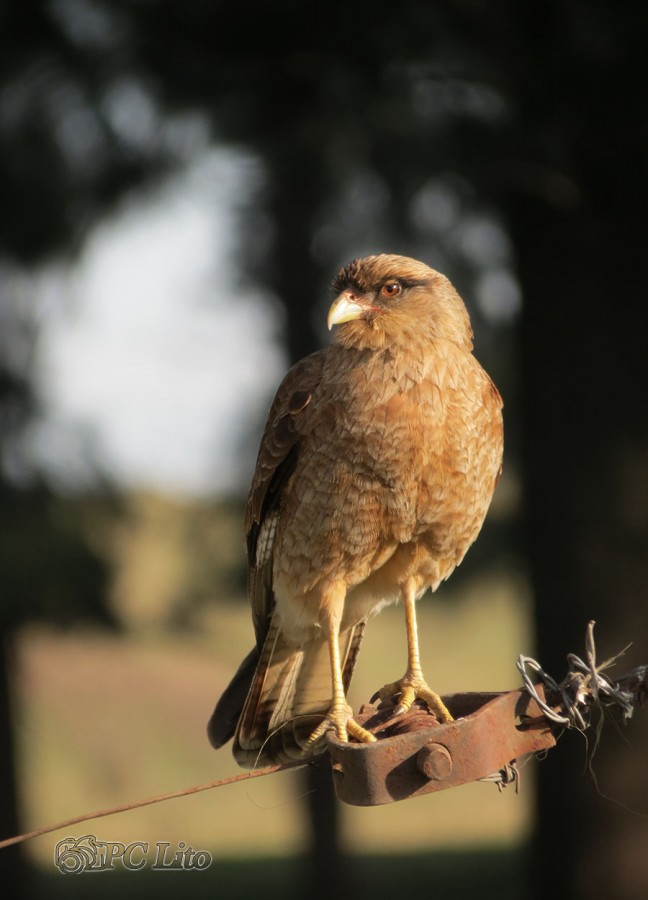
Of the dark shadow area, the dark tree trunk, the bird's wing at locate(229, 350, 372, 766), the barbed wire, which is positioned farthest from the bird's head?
the dark shadow area

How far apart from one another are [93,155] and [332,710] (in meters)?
6.01

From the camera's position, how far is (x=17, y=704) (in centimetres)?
1111

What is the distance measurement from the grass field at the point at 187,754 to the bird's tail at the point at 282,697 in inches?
333

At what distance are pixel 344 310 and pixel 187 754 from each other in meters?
11.5

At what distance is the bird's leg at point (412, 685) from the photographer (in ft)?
9.73

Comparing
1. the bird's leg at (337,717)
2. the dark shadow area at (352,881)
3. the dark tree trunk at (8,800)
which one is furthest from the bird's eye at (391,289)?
the dark shadow area at (352,881)

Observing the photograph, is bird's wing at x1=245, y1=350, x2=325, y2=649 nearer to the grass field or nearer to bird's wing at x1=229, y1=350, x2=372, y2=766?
bird's wing at x1=229, y1=350, x2=372, y2=766

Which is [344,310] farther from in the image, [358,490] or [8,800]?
[8,800]

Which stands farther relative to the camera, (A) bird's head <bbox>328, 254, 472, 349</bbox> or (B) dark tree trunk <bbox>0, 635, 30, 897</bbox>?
(B) dark tree trunk <bbox>0, 635, 30, 897</bbox>

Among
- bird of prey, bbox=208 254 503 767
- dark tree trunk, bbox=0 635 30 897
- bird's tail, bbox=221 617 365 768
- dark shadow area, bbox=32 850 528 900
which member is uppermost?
bird of prey, bbox=208 254 503 767

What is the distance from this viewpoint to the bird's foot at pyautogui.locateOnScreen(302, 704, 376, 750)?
2965mm

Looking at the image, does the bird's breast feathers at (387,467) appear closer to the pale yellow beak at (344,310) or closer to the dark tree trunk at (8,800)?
the pale yellow beak at (344,310)

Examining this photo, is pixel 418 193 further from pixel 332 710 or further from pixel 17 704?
pixel 17 704

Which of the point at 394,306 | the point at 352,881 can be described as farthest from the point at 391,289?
the point at 352,881
